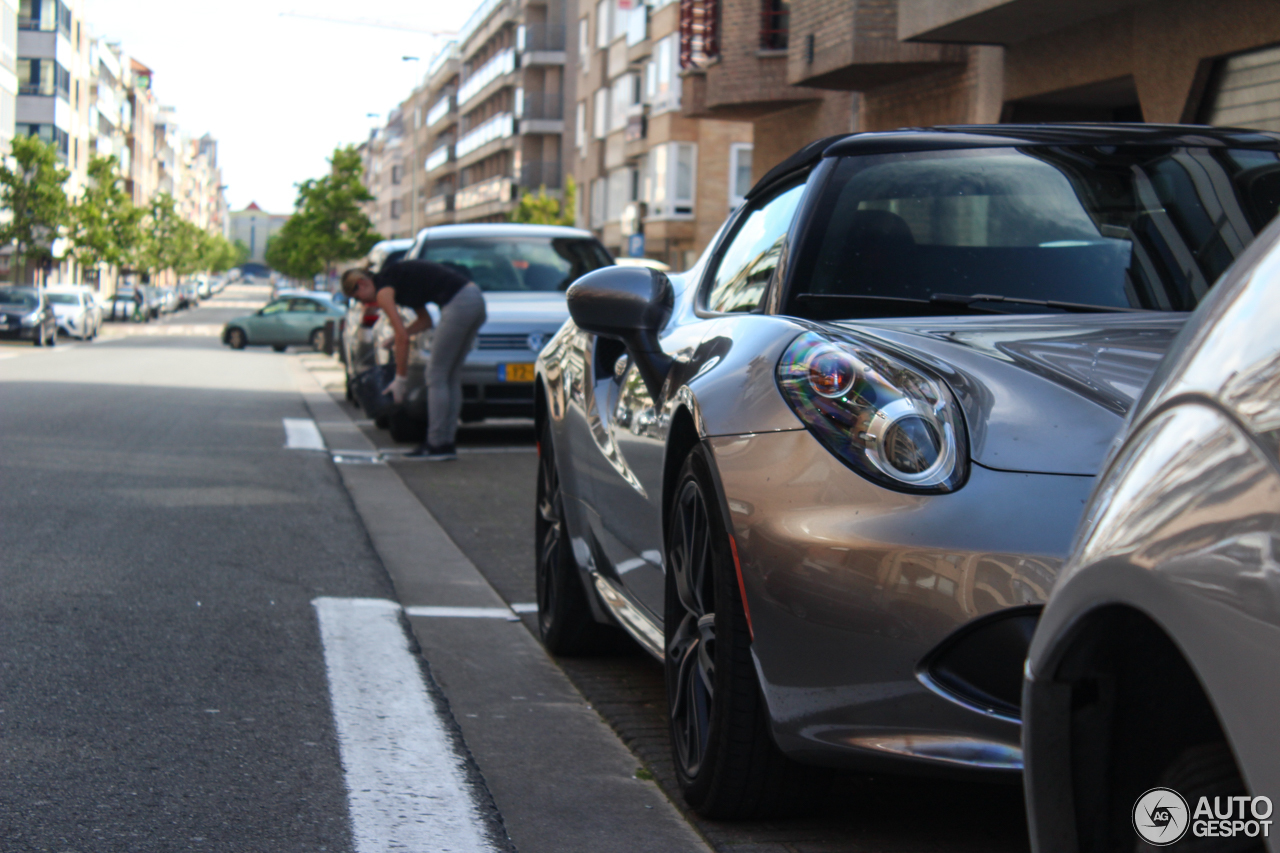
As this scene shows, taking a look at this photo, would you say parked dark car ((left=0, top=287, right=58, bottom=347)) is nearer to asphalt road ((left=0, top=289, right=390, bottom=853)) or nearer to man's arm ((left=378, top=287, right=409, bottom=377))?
asphalt road ((left=0, top=289, right=390, bottom=853))

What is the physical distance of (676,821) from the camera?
3.29 m

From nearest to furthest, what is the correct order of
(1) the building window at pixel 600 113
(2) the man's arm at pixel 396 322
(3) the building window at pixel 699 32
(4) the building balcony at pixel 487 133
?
(2) the man's arm at pixel 396 322 → (3) the building window at pixel 699 32 → (1) the building window at pixel 600 113 → (4) the building balcony at pixel 487 133

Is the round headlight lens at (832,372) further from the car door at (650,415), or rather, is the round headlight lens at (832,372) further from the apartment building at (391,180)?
the apartment building at (391,180)

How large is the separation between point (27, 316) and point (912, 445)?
3655cm

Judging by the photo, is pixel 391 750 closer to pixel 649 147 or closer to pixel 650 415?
pixel 650 415

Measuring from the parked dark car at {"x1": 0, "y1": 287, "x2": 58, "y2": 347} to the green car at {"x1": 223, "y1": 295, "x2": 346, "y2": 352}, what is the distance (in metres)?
5.03

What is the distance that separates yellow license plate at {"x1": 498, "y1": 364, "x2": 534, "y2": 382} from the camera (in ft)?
40.6

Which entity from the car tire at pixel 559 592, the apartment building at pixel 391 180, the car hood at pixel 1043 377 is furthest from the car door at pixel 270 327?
the apartment building at pixel 391 180

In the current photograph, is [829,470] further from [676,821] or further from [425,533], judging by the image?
[425,533]

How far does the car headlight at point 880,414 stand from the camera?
8.70ft

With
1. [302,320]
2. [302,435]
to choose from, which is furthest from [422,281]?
[302,320]

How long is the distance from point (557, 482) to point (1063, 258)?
1912 millimetres

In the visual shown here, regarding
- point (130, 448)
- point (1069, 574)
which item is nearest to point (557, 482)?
point (1069, 574)

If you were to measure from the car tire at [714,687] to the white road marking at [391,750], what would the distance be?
481mm
